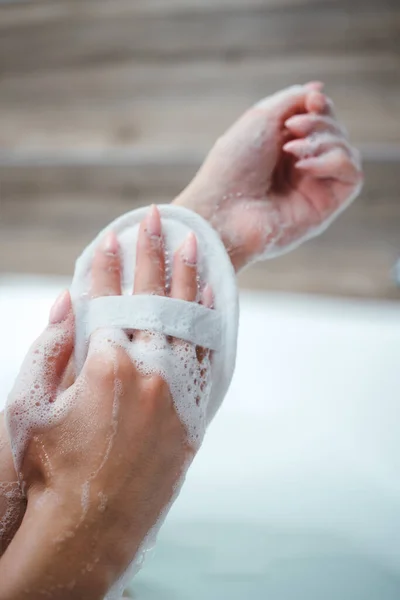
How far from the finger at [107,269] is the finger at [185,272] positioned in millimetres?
73

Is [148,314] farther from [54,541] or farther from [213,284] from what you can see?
[54,541]

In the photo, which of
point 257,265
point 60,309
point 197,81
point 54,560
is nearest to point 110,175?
point 197,81

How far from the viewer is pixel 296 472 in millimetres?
1111

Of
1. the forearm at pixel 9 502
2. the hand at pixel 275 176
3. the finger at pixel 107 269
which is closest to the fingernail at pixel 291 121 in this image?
the hand at pixel 275 176

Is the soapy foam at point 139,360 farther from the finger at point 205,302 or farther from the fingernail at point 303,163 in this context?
the fingernail at point 303,163

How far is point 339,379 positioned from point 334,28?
103cm

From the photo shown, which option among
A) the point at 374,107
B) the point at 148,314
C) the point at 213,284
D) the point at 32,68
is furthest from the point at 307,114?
the point at 32,68

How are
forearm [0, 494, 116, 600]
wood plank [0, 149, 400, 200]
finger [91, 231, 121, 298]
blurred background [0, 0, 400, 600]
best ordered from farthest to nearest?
wood plank [0, 149, 400, 200] → blurred background [0, 0, 400, 600] → finger [91, 231, 121, 298] → forearm [0, 494, 116, 600]

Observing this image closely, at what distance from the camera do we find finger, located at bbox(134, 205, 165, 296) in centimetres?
76

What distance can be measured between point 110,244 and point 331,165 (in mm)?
352

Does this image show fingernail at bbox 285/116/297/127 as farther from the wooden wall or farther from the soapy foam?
the wooden wall

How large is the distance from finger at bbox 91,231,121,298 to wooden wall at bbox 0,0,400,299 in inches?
36.5

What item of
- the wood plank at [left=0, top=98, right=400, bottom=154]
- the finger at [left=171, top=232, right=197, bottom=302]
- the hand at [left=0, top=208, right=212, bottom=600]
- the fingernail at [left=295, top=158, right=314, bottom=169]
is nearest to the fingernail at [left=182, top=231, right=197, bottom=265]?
the finger at [left=171, top=232, right=197, bottom=302]

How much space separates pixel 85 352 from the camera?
0.73 metres
